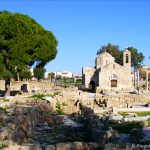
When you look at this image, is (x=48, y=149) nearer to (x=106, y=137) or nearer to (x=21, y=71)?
(x=106, y=137)

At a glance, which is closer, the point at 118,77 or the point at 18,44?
the point at 18,44

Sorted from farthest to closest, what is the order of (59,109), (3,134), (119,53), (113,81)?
(119,53) < (113,81) < (59,109) < (3,134)

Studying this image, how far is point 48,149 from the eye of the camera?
43.2ft

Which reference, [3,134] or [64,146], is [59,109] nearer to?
[3,134]

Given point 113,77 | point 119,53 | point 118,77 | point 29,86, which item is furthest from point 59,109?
point 119,53

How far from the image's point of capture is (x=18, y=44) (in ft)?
143

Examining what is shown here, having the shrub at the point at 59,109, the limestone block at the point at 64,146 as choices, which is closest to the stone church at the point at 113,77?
the shrub at the point at 59,109

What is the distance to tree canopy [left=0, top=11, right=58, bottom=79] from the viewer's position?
4356 cm

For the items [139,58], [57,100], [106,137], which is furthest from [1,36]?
[139,58]

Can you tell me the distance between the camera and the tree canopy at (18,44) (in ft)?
143

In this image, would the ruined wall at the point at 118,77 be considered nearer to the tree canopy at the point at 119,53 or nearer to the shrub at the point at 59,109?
the shrub at the point at 59,109

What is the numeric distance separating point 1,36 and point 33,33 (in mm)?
3524

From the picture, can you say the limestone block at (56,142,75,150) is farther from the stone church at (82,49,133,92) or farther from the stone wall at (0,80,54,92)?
the stone wall at (0,80,54,92)

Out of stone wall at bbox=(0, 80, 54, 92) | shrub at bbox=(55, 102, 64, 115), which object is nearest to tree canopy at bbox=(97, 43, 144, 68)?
stone wall at bbox=(0, 80, 54, 92)
